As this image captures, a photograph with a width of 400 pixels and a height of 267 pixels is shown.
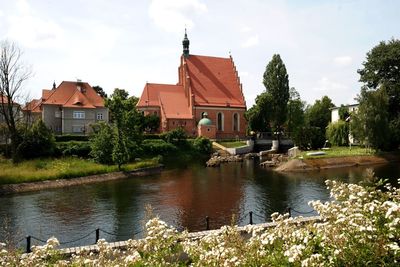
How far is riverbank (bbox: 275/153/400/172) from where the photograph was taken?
47438 millimetres

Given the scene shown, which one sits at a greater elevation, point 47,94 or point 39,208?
point 47,94

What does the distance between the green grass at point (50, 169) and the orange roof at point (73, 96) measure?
1946cm

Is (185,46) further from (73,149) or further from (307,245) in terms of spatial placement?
(307,245)

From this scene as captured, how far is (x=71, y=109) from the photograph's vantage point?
209ft

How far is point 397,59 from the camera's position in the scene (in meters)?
59.9

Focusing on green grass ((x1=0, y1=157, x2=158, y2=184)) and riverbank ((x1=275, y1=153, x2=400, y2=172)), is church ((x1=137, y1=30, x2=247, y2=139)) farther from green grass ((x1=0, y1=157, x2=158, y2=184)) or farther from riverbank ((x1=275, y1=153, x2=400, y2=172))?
green grass ((x1=0, y1=157, x2=158, y2=184))

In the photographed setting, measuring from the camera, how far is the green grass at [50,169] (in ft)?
118

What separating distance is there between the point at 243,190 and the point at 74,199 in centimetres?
1397

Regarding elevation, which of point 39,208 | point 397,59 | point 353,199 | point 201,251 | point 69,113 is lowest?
point 39,208

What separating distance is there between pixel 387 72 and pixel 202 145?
32174 millimetres

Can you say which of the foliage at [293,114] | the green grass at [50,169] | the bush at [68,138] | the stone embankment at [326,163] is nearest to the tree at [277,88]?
the foliage at [293,114]

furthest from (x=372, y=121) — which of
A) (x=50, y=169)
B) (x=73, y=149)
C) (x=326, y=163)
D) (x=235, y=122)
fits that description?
(x=50, y=169)

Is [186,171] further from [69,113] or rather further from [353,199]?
[353,199]

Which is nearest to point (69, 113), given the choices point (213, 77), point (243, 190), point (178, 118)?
point (178, 118)
